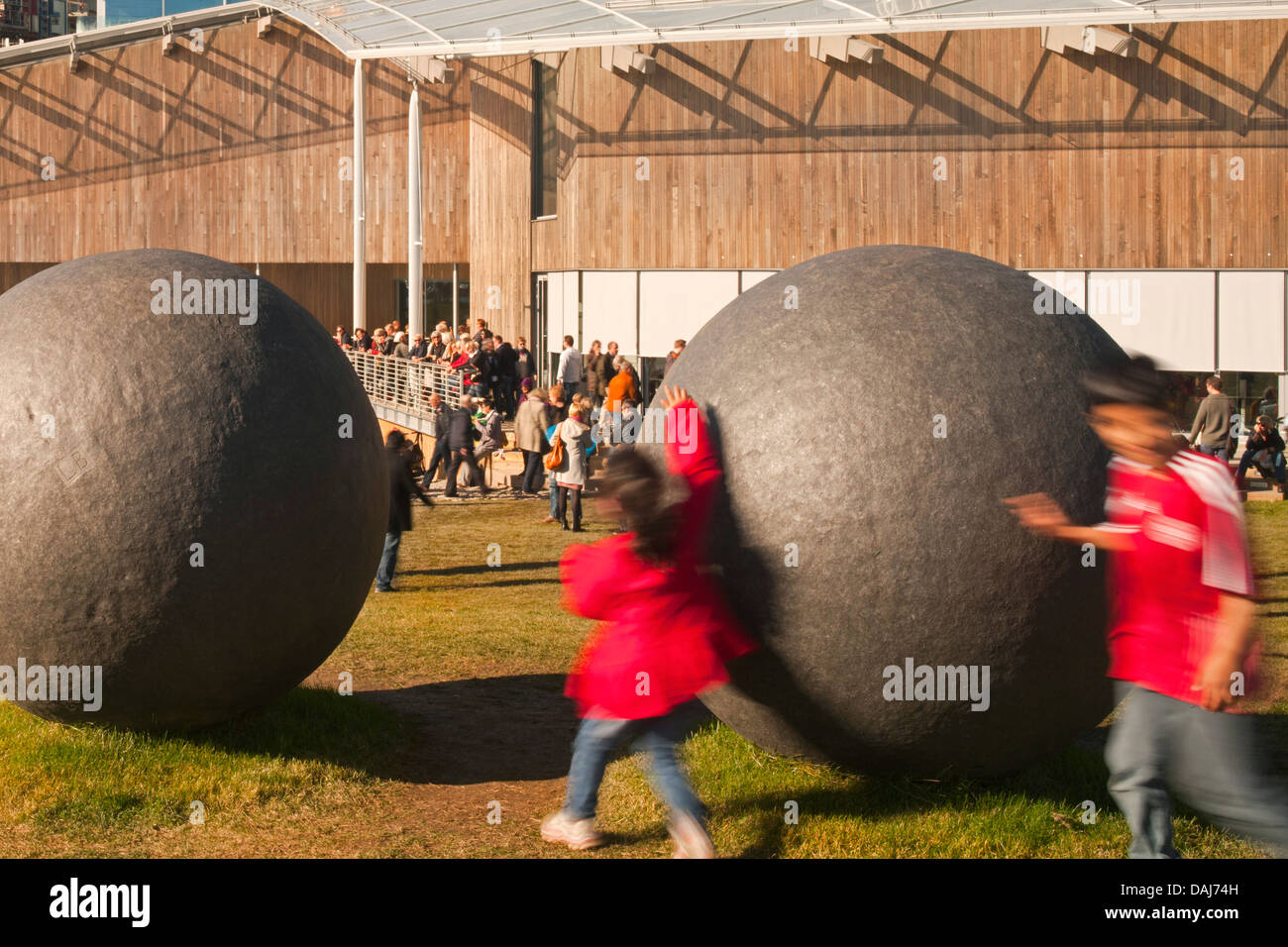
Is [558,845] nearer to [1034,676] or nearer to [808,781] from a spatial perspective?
[808,781]

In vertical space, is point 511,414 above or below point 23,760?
above

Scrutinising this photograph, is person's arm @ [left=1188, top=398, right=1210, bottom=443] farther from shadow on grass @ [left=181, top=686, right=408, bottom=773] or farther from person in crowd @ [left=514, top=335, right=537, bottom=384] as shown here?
shadow on grass @ [left=181, top=686, right=408, bottom=773]

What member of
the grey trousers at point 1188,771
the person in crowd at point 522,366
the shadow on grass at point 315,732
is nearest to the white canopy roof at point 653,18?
the person in crowd at point 522,366

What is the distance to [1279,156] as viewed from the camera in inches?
1045

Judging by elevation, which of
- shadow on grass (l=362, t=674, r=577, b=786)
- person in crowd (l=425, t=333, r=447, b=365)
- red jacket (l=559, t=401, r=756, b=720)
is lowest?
shadow on grass (l=362, t=674, r=577, b=786)

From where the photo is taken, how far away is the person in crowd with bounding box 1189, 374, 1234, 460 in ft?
64.7

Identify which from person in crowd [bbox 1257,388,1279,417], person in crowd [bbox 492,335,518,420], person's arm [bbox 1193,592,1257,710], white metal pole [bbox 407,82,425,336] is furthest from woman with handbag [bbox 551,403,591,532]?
white metal pole [bbox 407,82,425,336]

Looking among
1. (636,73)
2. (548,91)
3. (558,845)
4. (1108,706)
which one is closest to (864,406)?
(1108,706)

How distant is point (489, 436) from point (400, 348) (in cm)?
832

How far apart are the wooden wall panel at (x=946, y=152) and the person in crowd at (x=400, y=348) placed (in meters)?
4.44

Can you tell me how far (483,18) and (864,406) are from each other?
26246mm

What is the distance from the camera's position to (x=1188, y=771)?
4941mm

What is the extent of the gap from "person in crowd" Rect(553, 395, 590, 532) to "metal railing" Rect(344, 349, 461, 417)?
22.2 feet
